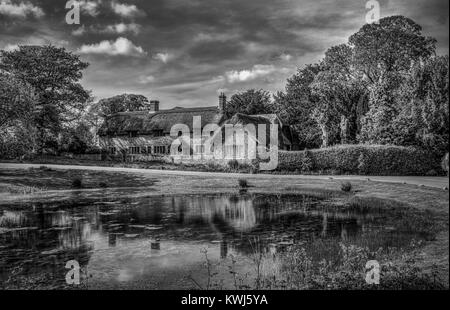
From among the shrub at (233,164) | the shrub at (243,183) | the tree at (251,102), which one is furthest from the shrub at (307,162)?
the tree at (251,102)

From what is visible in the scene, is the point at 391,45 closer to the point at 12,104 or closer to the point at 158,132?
the point at 158,132

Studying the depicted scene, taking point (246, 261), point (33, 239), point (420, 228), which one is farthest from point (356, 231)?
point (33, 239)

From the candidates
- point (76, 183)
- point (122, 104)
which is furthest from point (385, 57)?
point (122, 104)

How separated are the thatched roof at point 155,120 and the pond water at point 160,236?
117 ft

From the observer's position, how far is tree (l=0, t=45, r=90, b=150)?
45.1 m

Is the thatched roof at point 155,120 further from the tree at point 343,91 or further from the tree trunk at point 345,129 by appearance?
the tree trunk at point 345,129

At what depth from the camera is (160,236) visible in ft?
41.2

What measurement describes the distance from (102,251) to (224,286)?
4.53 meters

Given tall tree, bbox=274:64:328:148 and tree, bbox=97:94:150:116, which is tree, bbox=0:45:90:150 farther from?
tall tree, bbox=274:64:328:148

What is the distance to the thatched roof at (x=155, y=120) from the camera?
54.8 m

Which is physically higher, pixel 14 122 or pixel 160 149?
pixel 14 122

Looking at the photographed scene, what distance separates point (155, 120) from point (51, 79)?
15.0 meters

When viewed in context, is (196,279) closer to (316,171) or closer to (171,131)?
(316,171)

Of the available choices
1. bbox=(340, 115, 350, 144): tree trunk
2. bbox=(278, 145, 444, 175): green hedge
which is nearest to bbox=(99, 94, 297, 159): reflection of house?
bbox=(340, 115, 350, 144): tree trunk
